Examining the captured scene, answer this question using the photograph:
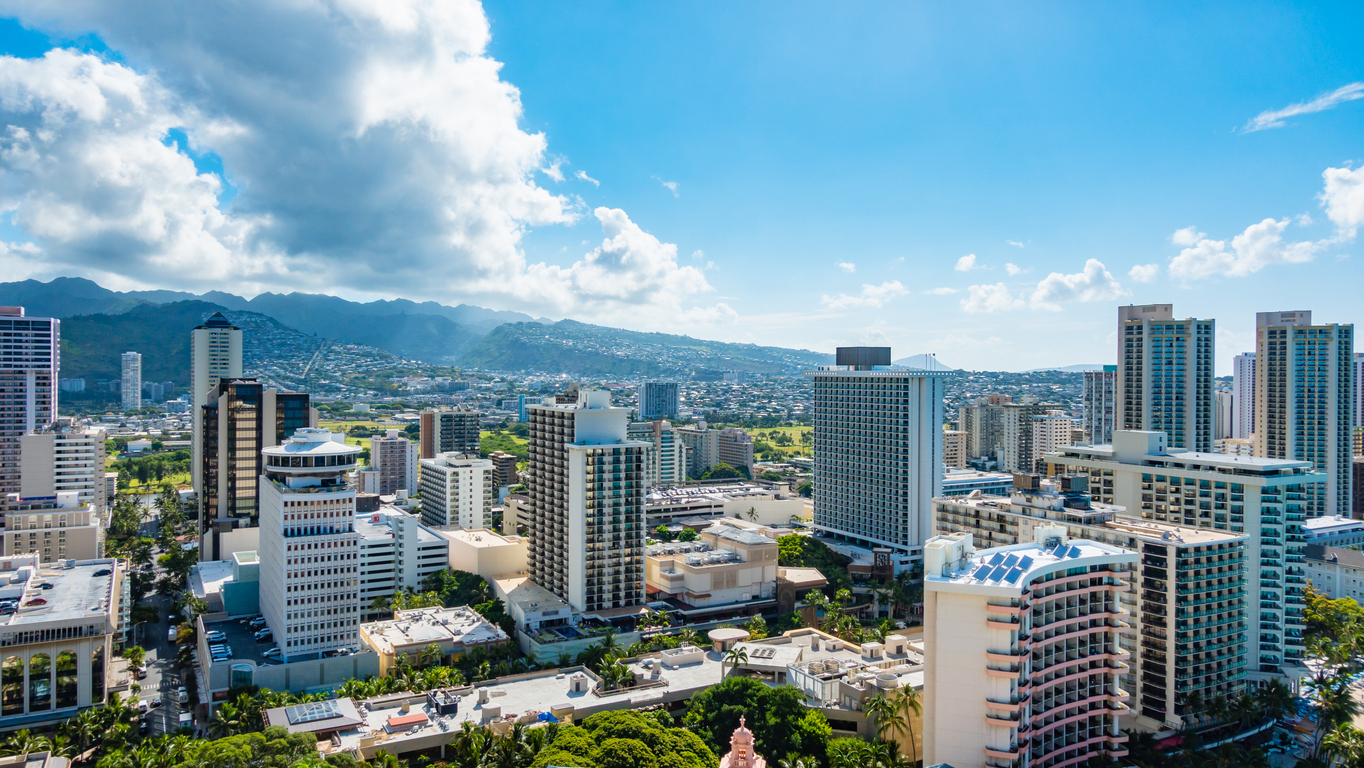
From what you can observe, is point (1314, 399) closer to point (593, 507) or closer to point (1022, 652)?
point (593, 507)

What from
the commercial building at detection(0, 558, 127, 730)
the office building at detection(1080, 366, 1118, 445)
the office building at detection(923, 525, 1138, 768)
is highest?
the office building at detection(1080, 366, 1118, 445)

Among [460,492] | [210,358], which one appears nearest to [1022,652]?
[460,492]

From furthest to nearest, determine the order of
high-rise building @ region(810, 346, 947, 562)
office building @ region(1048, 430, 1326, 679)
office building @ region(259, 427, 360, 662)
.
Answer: high-rise building @ region(810, 346, 947, 562)
office building @ region(259, 427, 360, 662)
office building @ region(1048, 430, 1326, 679)

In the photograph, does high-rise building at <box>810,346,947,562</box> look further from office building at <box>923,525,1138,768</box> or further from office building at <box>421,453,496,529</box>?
office building at <box>421,453,496,529</box>

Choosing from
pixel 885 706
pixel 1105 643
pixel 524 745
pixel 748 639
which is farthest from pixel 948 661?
pixel 748 639

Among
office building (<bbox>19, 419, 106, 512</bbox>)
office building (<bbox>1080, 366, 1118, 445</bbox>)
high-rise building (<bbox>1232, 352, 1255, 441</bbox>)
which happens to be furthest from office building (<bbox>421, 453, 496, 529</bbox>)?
high-rise building (<bbox>1232, 352, 1255, 441</bbox>)

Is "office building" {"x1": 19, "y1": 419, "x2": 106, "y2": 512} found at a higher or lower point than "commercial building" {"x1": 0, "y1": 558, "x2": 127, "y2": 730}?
higher

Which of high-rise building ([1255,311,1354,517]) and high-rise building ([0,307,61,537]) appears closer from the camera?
high-rise building ([1255,311,1354,517])
